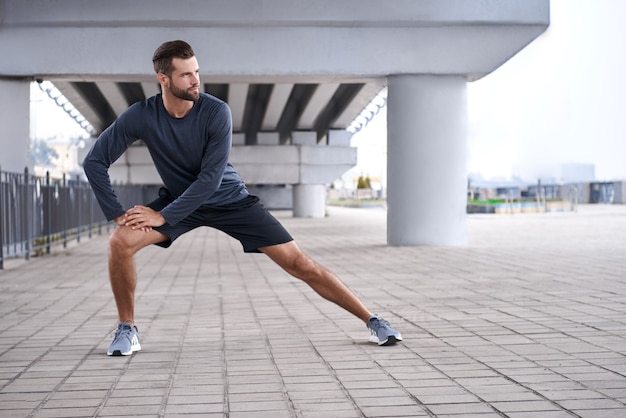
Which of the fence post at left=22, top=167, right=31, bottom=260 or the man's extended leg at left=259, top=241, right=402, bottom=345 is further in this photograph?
the fence post at left=22, top=167, right=31, bottom=260

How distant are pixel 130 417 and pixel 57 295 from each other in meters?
5.81

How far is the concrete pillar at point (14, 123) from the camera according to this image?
16703mm

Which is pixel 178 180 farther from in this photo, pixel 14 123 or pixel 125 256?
pixel 14 123

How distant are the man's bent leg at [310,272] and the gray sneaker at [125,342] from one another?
97 centimetres

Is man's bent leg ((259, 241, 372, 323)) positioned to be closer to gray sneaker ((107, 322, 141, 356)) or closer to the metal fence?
gray sneaker ((107, 322, 141, 356))

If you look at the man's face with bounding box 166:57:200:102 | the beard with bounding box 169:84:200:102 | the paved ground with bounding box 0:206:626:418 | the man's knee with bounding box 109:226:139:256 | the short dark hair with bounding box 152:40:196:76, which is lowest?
the paved ground with bounding box 0:206:626:418

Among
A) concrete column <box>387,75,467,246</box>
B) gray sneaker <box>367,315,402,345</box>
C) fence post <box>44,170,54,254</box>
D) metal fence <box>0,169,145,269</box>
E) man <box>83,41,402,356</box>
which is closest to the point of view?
man <box>83,41,402,356</box>

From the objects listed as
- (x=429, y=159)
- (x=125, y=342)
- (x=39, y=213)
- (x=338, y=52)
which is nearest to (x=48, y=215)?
(x=39, y=213)

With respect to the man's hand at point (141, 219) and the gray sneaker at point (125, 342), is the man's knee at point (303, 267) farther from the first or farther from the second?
the gray sneaker at point (125, 342)

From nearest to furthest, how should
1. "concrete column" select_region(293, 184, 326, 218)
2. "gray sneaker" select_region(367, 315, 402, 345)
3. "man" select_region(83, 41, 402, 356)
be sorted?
"man" select_region(83, 41, 402, 356)
"gray sneaker" select_region(367, 315, 402, 345)
"concrete column" select_region(293, 184, 326, 218)

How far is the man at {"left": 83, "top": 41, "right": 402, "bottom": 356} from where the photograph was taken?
215 inches

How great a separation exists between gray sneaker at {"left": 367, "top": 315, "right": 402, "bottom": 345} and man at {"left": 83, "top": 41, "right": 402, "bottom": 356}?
1.62ft

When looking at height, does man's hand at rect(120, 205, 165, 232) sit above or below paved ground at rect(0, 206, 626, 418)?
above

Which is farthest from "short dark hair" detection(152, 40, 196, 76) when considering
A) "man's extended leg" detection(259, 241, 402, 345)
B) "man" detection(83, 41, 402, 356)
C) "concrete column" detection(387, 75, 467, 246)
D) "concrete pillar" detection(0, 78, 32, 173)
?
"concrete column" detection(387, 75, 467, 246)
